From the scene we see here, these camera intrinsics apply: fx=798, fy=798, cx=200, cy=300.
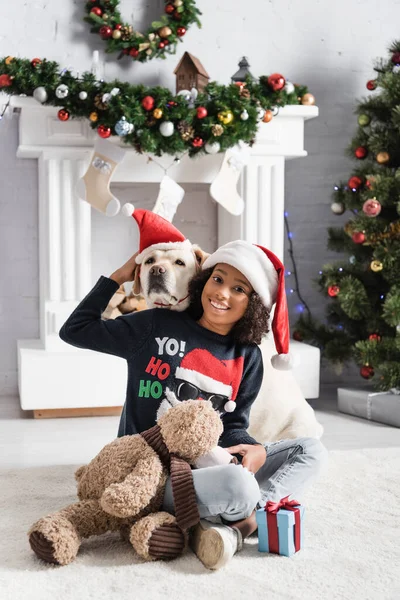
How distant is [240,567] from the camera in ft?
5.65

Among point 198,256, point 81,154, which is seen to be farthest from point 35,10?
point 198,256

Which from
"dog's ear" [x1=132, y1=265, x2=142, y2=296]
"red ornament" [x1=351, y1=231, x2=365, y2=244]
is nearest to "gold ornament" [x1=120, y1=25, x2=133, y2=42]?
"red ornament" [x1=351, y1=231, x2=365, y2=244]

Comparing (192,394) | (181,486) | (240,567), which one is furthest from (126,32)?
(240,567)

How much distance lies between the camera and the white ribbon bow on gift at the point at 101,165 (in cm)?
312

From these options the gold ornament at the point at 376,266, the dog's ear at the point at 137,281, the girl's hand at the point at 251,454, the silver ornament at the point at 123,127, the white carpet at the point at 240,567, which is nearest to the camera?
the white carpet at the point at 240,567

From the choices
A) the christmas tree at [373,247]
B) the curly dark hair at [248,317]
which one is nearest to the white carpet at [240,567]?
the curly dark hair at [248,317]

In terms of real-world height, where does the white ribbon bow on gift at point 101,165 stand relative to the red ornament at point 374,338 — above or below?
above

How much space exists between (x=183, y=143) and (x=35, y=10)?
100 cm

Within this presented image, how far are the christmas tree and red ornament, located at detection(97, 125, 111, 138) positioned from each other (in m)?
1.09

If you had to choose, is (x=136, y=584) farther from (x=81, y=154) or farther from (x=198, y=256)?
(x=81, y=154)

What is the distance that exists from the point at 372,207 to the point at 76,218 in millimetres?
1224

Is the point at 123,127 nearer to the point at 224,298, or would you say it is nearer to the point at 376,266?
the point at 376,266

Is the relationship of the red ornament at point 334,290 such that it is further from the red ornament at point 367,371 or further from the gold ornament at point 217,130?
the gold ornament at point 217,130

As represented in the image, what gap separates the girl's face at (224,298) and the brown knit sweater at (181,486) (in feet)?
1.13
